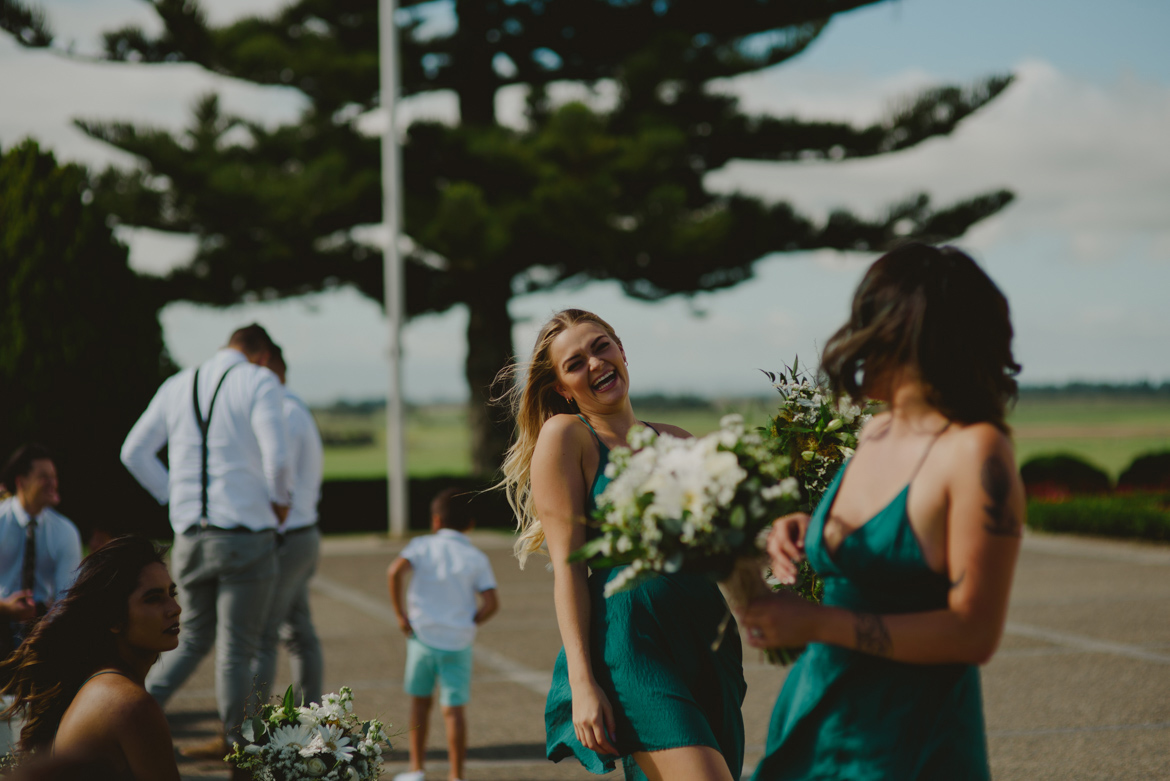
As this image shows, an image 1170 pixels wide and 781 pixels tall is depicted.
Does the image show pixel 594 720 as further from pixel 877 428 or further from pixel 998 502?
pixel 998 502

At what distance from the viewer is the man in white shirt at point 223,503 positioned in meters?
4.80

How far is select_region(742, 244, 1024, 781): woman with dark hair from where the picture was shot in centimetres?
180

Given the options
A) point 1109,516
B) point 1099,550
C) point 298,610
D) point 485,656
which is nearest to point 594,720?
point 298,610

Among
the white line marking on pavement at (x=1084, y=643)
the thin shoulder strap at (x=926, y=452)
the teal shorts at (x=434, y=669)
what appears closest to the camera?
the thin shoulder strap at (x=926, y=452)

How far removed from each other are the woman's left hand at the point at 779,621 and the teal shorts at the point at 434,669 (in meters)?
3.31

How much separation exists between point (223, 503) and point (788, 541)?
3.36 m

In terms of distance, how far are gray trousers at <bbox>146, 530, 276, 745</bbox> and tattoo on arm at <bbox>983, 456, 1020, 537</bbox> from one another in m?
3.76

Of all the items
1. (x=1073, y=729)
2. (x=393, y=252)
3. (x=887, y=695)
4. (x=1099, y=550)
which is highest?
(x=393, y=252)

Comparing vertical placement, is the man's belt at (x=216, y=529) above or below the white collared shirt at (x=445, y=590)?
above

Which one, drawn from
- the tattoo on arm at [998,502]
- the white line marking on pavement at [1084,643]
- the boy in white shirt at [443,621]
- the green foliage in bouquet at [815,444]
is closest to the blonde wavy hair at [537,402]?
the green foliage in bouquet at [815,444]

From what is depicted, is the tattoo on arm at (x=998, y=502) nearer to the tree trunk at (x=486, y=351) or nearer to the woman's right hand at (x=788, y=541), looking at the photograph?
the woman's right hand at (x=788, y=541)

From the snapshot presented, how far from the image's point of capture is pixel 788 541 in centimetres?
216

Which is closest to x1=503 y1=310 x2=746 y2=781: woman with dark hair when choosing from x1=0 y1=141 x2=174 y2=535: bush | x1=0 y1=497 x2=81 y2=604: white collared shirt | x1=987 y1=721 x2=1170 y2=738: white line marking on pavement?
x1=0 y1=497 x2=81 y2=604: white collared shirt

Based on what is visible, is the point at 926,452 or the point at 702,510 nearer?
the point at 926,452
